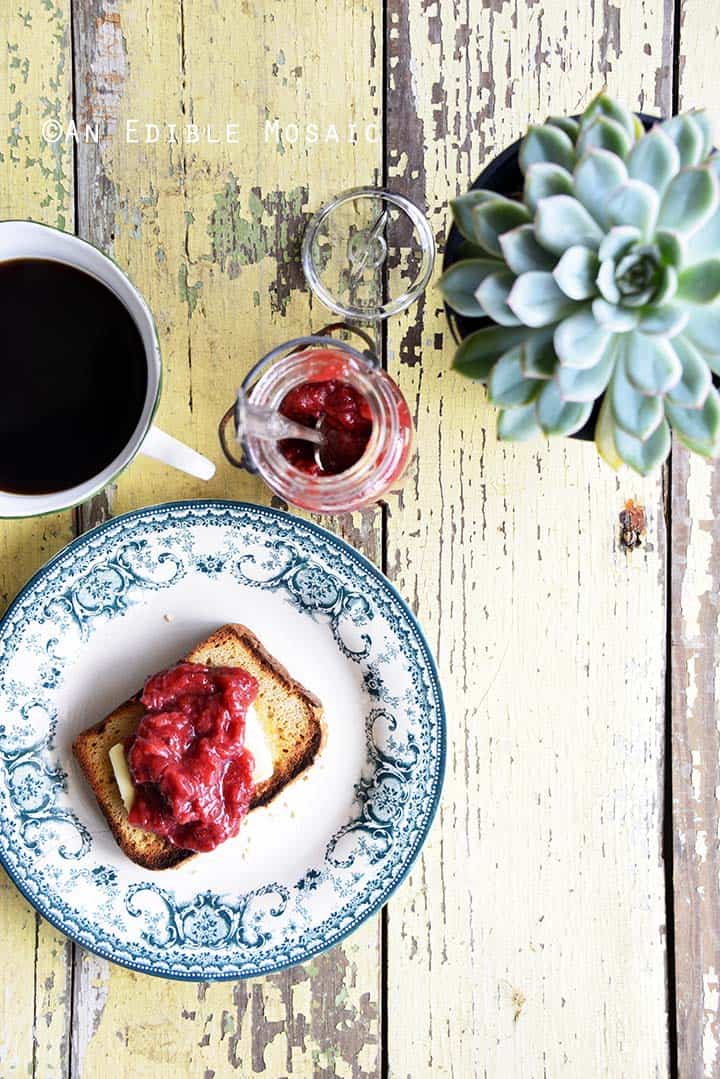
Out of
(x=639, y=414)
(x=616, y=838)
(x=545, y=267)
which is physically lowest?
(x=616, y=838)

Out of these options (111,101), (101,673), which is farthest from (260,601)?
(111,101)

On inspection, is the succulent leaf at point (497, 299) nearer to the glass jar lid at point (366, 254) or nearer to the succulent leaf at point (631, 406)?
the succulent leaf at point (631, 406)

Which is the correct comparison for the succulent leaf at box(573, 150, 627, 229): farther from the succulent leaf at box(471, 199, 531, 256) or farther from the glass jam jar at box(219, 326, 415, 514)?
the glass jam jar at box(219, 326, 415, 514)

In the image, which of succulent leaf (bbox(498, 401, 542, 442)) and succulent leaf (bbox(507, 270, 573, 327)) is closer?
succulent leaf (bbox(507, 270, 573, 327))

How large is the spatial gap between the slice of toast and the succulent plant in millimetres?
453

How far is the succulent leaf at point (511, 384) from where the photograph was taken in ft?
2.82

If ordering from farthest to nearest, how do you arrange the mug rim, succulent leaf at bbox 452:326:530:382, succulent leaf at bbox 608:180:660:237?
the mug rim → succulent leaf at bbox 452:326:530:382 → succulent leaf at bbox 608:180:660:237

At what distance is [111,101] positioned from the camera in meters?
1.17

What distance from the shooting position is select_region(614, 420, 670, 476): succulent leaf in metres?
0.87

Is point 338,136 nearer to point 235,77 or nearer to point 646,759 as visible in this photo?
point 235,77

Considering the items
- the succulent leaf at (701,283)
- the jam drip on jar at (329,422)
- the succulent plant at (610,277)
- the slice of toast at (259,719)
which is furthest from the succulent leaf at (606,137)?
the slice of toast at (259,719)

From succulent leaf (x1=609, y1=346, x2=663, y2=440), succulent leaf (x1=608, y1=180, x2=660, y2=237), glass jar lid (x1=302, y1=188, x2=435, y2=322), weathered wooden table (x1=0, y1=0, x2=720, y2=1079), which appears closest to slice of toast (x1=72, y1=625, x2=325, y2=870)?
weathered wooden table (x1=0, y1=0, x2=720, y2=1079)

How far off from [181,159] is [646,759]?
897 mm

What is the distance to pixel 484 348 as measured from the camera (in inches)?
35.2
